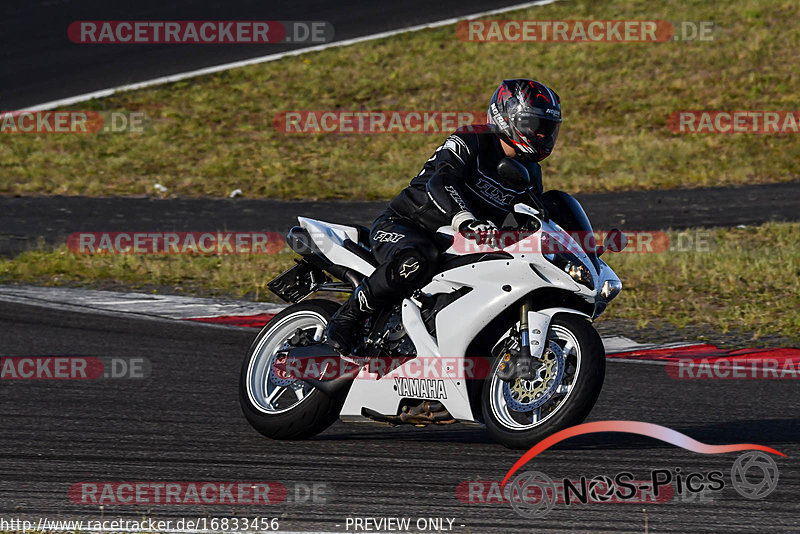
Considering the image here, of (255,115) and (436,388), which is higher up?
(255,115)

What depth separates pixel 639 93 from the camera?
25.2 metres

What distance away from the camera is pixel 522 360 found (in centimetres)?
622

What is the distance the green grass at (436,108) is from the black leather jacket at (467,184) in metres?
13.4

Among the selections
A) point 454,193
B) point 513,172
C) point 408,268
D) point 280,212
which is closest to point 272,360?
point 408,268

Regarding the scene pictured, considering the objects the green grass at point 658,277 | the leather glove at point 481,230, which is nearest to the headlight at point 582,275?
the leather glove at point 481,230

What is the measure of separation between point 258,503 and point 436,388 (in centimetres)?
139

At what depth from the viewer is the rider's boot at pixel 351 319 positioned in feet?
22.0

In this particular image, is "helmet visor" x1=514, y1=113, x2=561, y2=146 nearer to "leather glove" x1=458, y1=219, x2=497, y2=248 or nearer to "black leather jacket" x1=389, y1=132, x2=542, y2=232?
"black leather jacket" x1=389, y1=132, x2=542, y2=232

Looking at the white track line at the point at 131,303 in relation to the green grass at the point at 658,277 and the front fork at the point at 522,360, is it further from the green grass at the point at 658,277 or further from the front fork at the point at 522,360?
the front fork at the point at 522,360

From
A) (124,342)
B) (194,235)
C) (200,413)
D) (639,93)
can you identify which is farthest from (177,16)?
(200,413)

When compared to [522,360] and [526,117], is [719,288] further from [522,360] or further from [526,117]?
[522,360]

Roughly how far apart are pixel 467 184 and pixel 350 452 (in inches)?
62.0

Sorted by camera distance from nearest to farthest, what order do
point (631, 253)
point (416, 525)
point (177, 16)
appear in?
1. point (416, 525)
2. point (631, 253)
3. point (177, 16)

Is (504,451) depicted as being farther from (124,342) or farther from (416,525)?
(124,342)
